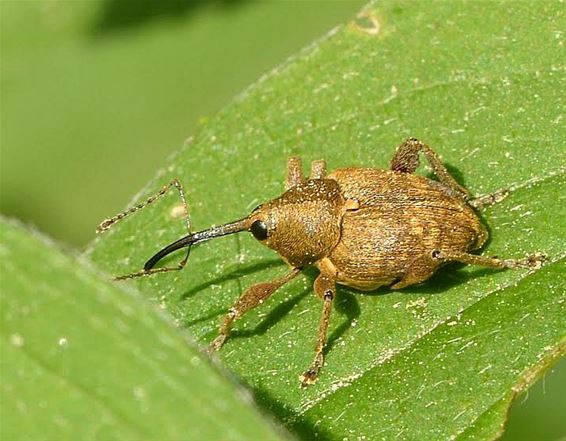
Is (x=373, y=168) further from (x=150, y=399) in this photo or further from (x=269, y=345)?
(x=150, y=399)

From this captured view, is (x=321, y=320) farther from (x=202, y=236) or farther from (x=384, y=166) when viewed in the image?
(x=384, y=166)

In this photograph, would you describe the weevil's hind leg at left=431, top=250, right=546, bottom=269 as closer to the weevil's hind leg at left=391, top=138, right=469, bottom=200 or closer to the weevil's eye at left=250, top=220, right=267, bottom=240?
the weevil's hind leg at left=391, top=138, right=469, bottom=200

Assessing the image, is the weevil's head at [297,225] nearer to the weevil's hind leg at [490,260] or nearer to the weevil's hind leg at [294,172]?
the weevil's hind leg at [294,172]

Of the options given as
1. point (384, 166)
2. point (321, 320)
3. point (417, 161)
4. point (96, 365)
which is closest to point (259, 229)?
point (321, 320)

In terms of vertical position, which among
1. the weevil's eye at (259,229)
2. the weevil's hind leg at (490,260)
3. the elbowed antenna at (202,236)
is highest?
the elbowed antenna at (202,236)

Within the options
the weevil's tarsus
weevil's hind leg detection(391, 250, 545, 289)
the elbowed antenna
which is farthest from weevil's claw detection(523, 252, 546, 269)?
the weevil's tarsus

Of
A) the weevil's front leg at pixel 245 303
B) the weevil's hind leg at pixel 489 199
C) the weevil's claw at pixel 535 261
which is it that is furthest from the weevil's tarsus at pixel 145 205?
the weevil's claw at pixel 535 261
